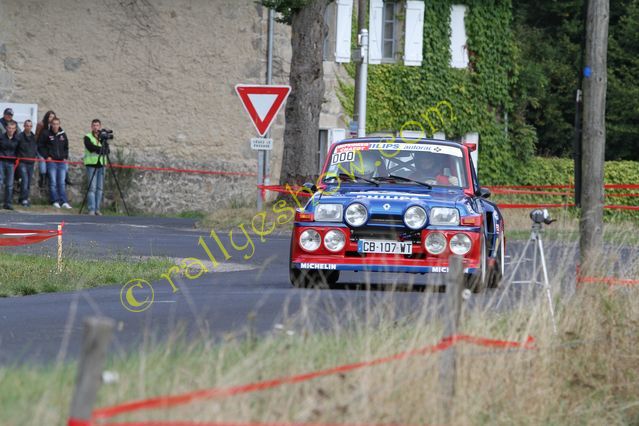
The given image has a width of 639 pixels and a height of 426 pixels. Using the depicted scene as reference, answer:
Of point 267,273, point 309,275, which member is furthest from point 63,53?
→ point 309,275

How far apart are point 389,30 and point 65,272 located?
23.2 m

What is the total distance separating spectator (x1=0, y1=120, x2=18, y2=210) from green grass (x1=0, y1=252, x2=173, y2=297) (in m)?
12.6

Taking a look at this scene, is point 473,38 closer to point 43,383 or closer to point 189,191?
point 189,191

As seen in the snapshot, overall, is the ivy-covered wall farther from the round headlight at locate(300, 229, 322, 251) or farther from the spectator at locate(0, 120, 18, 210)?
the round headlight at locate(300, 229, 322, 251)

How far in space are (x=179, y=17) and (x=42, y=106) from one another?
13.0 feet

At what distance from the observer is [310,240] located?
47.0 feet

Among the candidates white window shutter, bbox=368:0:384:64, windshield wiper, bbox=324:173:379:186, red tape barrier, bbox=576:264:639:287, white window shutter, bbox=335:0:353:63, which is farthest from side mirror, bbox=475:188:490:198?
white window shutter, bbox=368:0:384:64

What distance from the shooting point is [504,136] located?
132 feet

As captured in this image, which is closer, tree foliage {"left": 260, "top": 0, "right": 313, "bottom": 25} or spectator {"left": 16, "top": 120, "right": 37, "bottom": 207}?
tree foliage {"left": 260, "top": 0, "right": 313, "bottom": 25}

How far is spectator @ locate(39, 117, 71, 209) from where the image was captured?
32125 millimetres

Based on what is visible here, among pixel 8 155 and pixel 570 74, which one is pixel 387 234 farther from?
pixel 570 74

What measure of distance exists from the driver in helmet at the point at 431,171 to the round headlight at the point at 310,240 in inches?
64.6

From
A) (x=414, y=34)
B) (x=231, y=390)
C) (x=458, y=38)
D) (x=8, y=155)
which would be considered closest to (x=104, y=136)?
(x=8, y=155)

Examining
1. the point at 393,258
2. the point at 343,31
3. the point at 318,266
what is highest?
the point at 343,31
